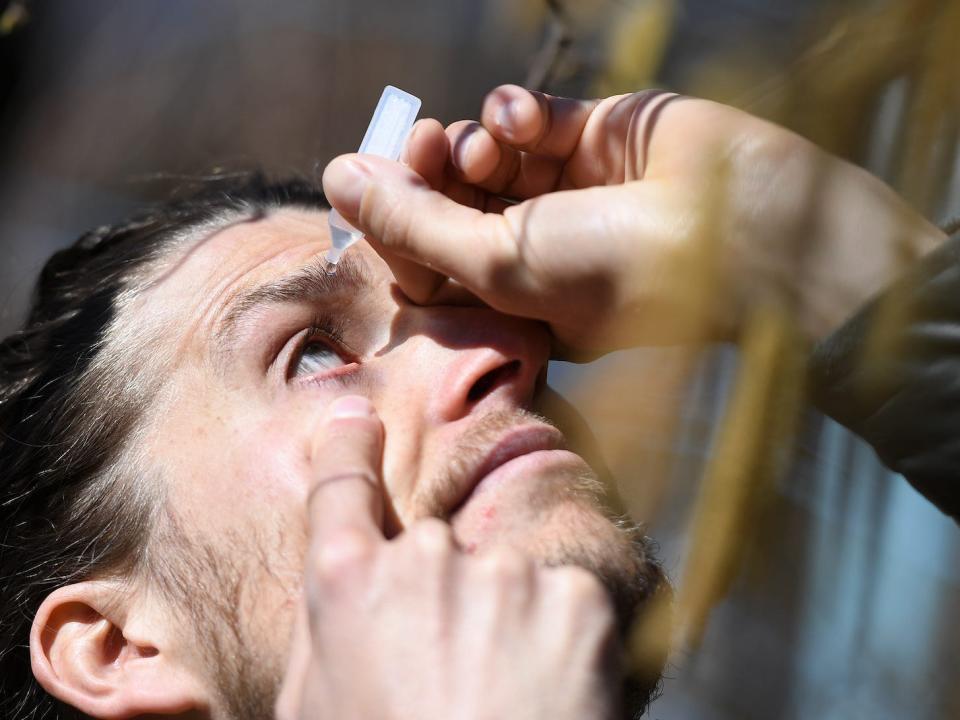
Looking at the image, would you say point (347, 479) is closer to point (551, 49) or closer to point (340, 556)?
point (340, 556)

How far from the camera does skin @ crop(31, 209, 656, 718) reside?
0.89 meters

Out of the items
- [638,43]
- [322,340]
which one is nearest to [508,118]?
[638,43]

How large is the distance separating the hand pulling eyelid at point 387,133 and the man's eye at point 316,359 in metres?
0.13

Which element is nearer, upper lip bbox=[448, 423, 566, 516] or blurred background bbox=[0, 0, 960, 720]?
blurred background bbox=[0, 0, 960, 720]

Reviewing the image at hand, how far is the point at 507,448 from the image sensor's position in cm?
110

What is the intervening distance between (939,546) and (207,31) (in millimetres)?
2418

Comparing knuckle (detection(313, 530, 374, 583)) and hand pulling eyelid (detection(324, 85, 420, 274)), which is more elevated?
hand pulling eyelid (detection(324, 85, 420, 274))

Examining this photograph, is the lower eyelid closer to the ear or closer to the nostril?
the nostril

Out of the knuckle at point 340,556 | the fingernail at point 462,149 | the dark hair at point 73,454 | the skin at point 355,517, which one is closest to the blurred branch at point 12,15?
the dark hair at point 73,454

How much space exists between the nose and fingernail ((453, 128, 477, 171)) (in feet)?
0.65

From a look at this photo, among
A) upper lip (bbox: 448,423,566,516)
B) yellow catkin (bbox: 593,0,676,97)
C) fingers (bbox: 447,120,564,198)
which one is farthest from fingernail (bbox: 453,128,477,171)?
upper lip (bbox: 448,423,566,516)

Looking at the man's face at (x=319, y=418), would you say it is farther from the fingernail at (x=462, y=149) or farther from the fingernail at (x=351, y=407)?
the fingernail at (x=462, y=149)

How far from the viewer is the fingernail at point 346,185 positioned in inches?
43.7

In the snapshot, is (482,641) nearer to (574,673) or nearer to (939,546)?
(574,673)
